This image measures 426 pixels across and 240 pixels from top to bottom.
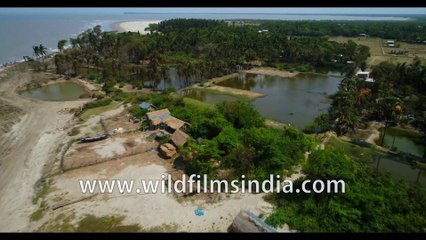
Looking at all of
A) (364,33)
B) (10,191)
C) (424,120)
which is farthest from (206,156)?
(364,33)

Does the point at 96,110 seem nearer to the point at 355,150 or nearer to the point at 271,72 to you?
the point at 355,150

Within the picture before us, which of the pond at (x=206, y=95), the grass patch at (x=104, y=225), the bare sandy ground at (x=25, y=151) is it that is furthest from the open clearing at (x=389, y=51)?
the grass patch at (x=104, y=225)

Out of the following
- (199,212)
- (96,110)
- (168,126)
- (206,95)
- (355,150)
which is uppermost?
(168,126)

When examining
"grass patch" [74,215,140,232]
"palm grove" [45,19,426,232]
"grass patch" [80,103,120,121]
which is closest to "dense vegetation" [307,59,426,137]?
"palm grove" [45,19,426,232]

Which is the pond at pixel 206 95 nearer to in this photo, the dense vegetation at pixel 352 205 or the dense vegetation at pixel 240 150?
the dense vegetation at pixel 240 150

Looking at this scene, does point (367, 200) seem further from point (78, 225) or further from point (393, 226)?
point (78, 225)

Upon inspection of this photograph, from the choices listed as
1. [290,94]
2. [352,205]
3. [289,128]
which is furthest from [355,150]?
[290,94]
